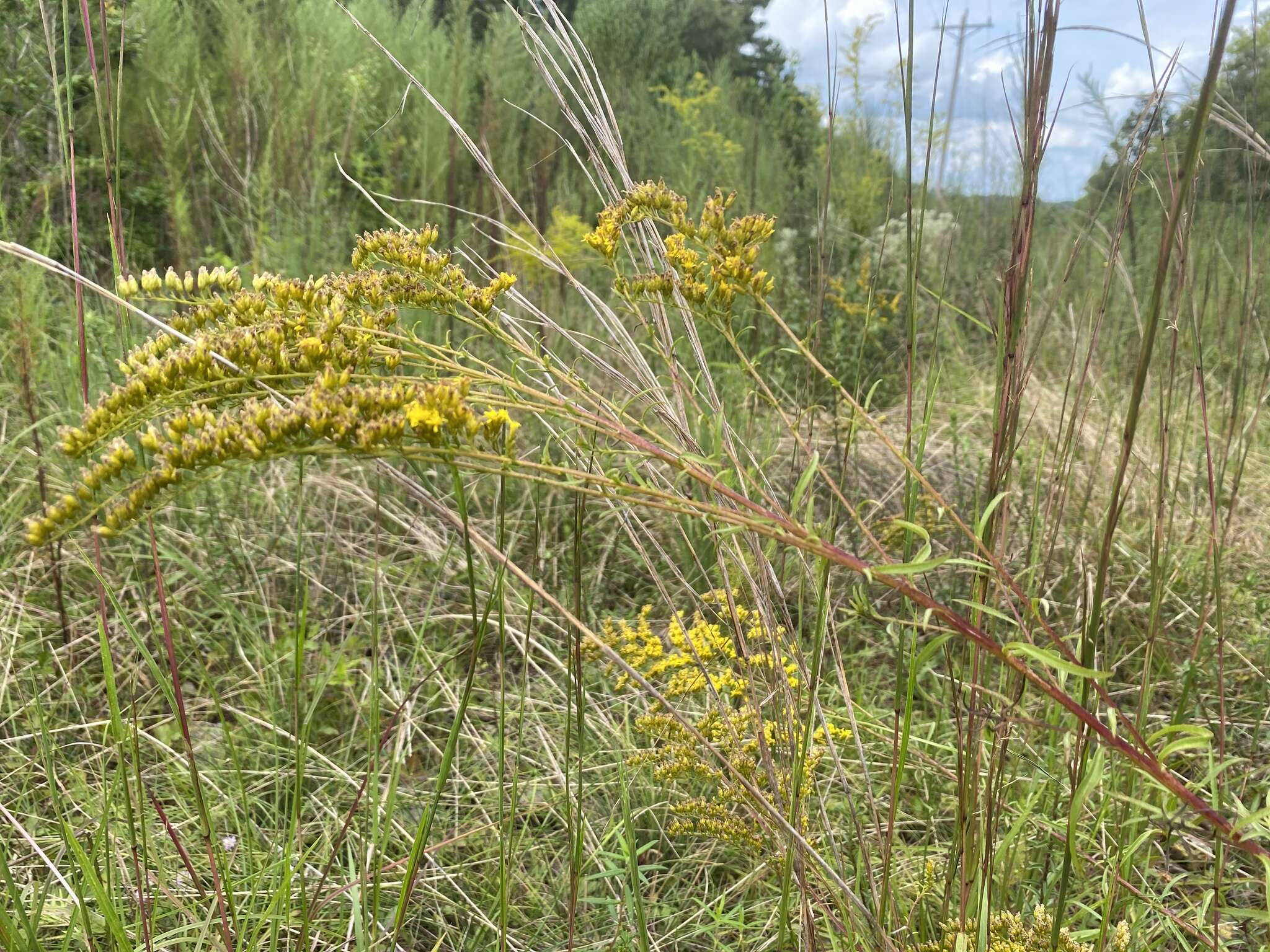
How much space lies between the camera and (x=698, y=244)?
104 cm

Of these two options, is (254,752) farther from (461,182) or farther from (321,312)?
(461,182)

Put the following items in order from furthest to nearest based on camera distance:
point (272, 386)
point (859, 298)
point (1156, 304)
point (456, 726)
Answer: point (859, 298), point (456, 726), point (272, 386), point (1156, 304)

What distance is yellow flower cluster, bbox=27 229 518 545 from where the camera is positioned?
0.66 meters

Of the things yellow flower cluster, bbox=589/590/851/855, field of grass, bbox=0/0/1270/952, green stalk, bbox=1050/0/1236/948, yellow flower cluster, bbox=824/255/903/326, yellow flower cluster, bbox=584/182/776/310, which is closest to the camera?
green stalk, bbox=1050/0/1236/948

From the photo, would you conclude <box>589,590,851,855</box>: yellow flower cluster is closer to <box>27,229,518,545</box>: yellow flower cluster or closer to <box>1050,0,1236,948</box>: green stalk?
<box>1050,0,1236,948</box>: green stalk

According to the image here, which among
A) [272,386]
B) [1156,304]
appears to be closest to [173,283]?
[272,386]

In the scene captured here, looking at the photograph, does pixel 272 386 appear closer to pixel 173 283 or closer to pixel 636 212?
pixel 173 283

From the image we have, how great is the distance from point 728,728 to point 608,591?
1251 mm

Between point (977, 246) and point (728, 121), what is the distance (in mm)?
1987

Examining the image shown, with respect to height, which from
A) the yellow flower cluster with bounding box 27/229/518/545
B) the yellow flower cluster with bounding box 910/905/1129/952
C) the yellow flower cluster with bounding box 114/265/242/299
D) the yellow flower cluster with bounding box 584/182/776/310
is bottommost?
the yellow flower cluster with bounding box 910/905/1129/952

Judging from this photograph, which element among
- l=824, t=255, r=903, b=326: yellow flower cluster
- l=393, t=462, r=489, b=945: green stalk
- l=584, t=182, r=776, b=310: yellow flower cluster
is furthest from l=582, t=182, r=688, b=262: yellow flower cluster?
l=824, t=255, r=903, b=326: yellow flower cluster

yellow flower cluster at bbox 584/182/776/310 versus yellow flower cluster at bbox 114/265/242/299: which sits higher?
yellow flower cluster at bbox 584/182/776/310

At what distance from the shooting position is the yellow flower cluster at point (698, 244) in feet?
3.17

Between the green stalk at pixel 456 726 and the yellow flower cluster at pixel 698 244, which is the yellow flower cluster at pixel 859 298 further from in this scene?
the green stalk at pixel 456 726
